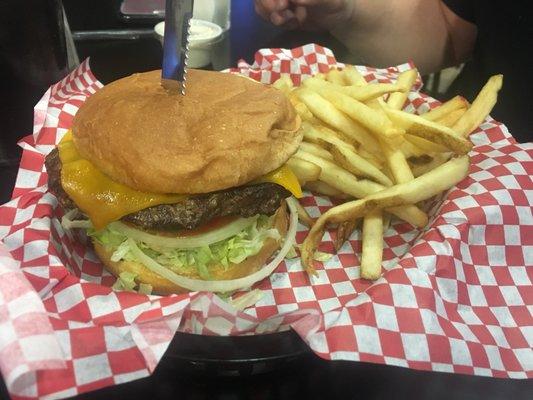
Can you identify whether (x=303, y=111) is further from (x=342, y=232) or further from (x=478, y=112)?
(x=478, y=112)

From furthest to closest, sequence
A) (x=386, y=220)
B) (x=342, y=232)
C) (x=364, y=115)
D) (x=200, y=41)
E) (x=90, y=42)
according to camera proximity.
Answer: (x=90, y=42), (x=200, y=41), (x=386, y=220), (x=342, y=232), (x=364, y=115)

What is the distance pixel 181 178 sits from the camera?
1655mm

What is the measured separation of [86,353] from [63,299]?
32 cm

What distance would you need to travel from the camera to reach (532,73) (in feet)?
9.85

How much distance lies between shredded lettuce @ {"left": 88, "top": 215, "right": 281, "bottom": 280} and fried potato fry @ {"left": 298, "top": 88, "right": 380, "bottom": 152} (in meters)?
0.61

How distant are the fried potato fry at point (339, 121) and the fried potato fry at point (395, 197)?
303 mm

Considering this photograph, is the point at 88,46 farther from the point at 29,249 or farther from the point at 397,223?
the point at 397,223

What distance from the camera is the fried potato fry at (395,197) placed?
1.94 meters

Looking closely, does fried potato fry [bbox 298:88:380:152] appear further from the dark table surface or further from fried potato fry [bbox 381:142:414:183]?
the dark table surface

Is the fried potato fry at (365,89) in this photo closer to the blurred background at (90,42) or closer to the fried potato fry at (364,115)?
the fried potato fry at (364,115)

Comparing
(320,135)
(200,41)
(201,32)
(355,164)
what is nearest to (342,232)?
(355,164)

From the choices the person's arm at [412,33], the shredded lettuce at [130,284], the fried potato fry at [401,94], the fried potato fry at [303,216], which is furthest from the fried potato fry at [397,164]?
the person's arm at [412,33]

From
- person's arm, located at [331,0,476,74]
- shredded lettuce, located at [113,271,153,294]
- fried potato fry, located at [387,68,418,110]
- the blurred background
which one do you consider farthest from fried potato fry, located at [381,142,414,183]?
person's arm, located at [331,0,476,74]

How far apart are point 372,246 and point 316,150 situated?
1.68 feet
